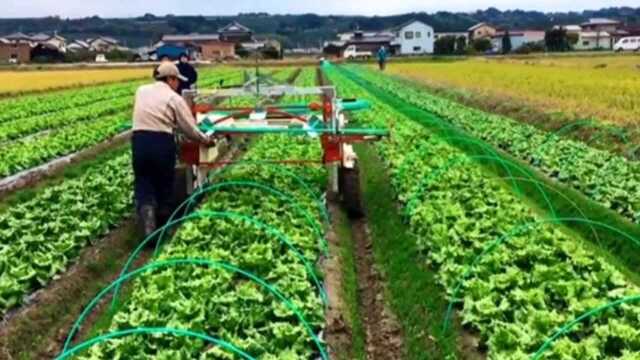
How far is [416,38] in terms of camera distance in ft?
426

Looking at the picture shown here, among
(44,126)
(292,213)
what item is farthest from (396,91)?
(292,213)

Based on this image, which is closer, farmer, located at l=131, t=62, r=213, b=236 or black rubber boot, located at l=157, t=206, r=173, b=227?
farmer, located at l=131, t=62, r=213, b=236

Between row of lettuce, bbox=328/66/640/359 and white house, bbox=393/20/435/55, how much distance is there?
11885cm

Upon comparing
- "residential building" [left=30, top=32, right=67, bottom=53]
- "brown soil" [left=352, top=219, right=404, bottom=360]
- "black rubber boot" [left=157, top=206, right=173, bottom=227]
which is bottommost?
"brown soil" [left=352, top=219, right=404, bottom=360]

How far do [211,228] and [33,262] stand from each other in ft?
6.19

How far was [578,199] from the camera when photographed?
12461mm

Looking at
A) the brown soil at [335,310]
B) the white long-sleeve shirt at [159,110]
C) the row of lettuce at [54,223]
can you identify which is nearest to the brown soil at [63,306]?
the row of lettuce at [54,223]

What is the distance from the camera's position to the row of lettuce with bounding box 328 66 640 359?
614 cm

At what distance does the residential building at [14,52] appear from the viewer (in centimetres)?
9962

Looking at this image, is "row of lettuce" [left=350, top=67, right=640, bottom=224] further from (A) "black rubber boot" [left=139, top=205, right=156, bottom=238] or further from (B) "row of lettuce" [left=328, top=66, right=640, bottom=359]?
(A) "black rubber boot" [left=139, top=205, right=156, bottom=238]

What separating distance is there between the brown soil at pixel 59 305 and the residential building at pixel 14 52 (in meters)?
93.4

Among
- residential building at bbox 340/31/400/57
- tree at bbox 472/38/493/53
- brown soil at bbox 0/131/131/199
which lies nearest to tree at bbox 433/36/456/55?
tree at bbox 472/38/493/53

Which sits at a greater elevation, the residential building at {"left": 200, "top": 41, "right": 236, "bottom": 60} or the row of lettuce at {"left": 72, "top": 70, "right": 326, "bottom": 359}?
the residential building at {"left": 200, "top": 41, "right": 236, "bottom": 60}

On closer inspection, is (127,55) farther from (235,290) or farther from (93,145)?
(235,290)
